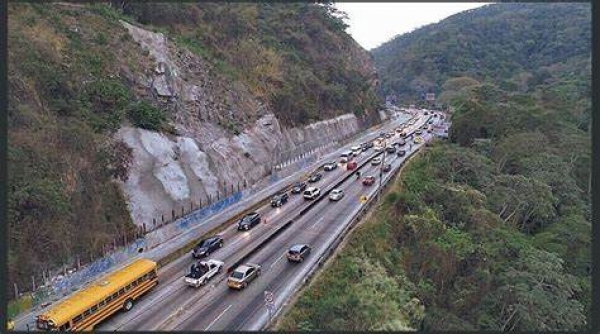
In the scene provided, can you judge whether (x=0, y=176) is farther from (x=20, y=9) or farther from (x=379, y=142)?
(x=379, y=142)

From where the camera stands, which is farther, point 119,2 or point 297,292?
point 119,2

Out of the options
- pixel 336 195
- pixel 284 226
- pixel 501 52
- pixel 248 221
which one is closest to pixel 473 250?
pixel 336 195

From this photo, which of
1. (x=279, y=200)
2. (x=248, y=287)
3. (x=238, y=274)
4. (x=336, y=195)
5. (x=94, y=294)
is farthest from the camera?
(x=336, y=195)

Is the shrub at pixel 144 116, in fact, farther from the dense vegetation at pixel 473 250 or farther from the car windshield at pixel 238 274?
the dense vegetation at pixel 473 250

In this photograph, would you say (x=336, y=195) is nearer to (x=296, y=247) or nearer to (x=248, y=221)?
(x=248, y=221)

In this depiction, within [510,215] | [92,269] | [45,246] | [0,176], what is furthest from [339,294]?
[510,215]

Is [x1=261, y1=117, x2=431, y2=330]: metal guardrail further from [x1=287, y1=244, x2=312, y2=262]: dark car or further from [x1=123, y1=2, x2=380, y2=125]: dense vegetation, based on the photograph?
[x1=123, y1=2, x2=380, y2=125]: dense vegetation
